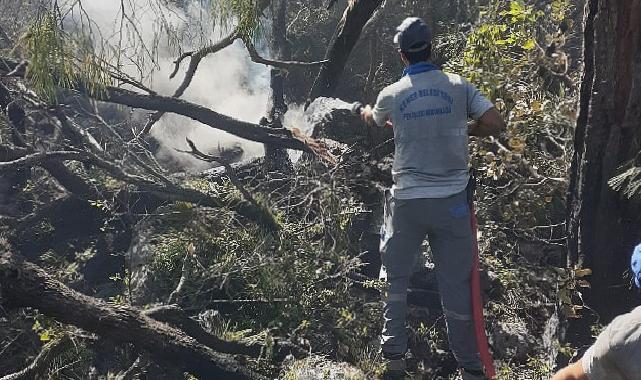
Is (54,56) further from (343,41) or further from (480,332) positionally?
(480,332)

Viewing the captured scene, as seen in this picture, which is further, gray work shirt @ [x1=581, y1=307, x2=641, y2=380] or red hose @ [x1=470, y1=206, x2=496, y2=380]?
red hose @ [x1=470, y1=206, x2=496, y2=380]

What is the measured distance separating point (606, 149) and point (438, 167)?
28.0 inches

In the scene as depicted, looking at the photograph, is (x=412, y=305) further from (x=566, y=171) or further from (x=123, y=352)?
(x=123, y=352)

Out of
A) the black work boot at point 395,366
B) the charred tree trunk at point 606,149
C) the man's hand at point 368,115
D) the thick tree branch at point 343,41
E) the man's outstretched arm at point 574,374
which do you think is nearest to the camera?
the man's outstretched arm at point 574,374

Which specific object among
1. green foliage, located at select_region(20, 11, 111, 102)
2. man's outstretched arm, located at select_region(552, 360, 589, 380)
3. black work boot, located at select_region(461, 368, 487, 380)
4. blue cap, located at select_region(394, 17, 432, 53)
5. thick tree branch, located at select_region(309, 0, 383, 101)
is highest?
thick tree branch, located at select_region(309, 0, 383, 101)

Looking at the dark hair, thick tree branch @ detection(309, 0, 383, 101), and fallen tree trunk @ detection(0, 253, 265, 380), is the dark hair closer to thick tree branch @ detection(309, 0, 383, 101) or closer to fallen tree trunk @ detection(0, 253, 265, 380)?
fallen tree trunk @ detection(0, 253, 265, 380)

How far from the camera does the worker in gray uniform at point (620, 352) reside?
149cm

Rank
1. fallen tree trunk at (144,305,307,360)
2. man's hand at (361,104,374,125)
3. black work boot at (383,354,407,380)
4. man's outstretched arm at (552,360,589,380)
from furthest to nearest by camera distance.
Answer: fallen tree trunk at (144,305,307,360)
man's hand at (361,104,374,125)
black work boot at (383,354,407,380)
man's outstretched arm at (552,360,589,380)

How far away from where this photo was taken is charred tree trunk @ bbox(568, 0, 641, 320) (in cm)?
229

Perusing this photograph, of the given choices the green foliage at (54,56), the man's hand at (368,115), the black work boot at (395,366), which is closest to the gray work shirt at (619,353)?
the black work boot at (395,366)

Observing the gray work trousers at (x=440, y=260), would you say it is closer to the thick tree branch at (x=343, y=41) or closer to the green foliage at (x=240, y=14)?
the green foliage at (x=240, y=14)

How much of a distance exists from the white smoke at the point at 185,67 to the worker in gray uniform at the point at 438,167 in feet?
6.34

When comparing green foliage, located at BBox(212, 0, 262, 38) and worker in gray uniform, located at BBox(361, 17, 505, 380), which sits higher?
green foliage, located at BBox(212, 0, 262, 38)

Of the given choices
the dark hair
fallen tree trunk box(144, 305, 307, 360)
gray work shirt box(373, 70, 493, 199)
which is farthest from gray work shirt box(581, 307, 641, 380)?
fallen tree trunk box(144, 305, 307, 360)
